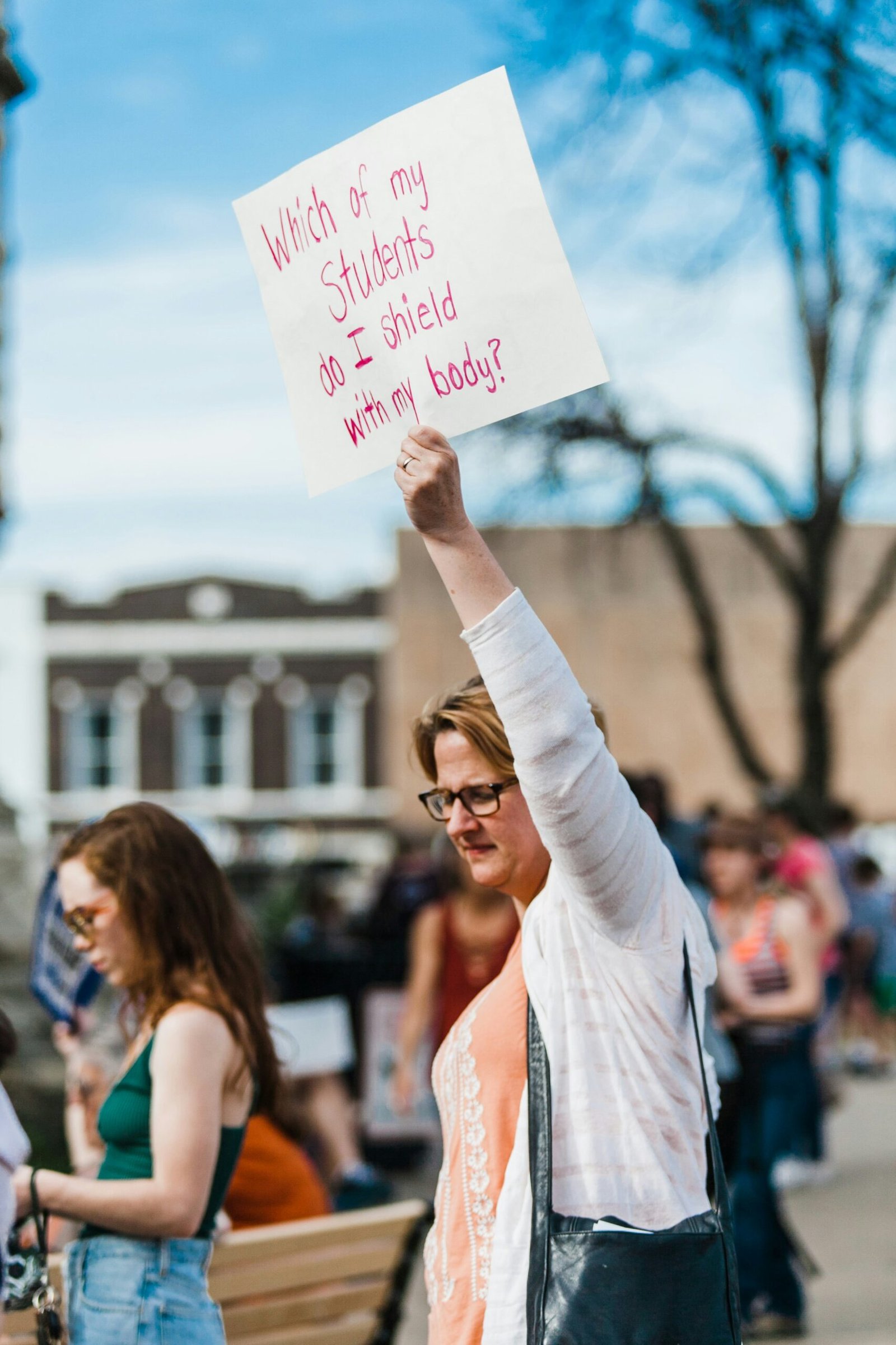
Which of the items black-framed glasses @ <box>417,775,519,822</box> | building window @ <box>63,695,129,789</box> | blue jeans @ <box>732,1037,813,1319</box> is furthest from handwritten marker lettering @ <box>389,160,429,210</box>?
building window @ <box>63,695,129,789</box>

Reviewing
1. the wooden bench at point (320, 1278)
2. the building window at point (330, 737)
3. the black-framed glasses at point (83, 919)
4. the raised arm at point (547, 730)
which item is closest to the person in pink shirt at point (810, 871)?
the wooden bench at point (320, 1278)

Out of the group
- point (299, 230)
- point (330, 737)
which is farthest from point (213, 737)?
point (299, 230)

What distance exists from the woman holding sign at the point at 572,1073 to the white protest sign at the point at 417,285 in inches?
6.6

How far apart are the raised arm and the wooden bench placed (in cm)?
168

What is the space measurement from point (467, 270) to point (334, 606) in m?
32.3

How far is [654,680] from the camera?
1302 inches

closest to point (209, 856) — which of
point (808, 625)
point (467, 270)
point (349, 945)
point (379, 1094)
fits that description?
point (467, 270)

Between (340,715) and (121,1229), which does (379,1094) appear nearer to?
(121,1229)

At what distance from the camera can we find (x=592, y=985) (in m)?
2.01

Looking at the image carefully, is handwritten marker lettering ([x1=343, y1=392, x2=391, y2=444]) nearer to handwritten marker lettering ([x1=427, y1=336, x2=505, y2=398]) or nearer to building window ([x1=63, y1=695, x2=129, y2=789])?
handwritten marker lettering ([x1=427, y1=336, x2=505, y2=398])

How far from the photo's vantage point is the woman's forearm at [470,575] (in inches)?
76.4

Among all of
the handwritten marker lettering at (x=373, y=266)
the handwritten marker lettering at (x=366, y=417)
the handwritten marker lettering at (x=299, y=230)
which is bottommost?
the handwritten marker lettering at (x=366, y=417)

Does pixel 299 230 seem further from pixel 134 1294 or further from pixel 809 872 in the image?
pixel 809 872

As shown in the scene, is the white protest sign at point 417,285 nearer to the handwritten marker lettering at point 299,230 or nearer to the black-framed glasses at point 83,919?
the handwritten marker lettering at point 299,230
